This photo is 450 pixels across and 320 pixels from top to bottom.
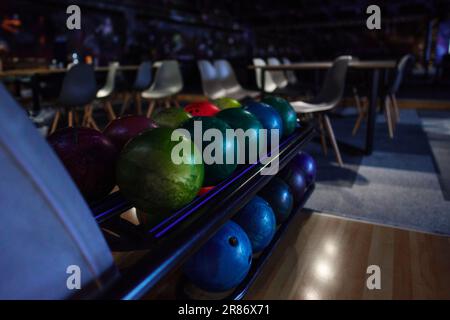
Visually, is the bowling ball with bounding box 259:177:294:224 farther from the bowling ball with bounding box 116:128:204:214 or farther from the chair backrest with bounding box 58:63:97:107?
the chair backrest with bounding box 58:63:97:107

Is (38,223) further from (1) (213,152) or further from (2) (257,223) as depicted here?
(2) (257,223)

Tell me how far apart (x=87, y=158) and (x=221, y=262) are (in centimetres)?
50

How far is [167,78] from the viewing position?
15.1 ft

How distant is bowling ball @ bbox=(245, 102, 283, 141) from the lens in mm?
1323

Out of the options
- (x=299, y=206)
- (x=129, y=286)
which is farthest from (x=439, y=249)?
(x=129, y=286)

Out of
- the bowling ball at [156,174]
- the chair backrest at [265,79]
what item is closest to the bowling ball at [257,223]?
the bowling ball at [156,174]

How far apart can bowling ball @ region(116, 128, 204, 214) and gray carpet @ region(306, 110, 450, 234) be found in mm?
1270

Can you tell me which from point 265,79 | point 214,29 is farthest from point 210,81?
point 214,29

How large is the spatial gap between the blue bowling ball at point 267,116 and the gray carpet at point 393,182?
77cm

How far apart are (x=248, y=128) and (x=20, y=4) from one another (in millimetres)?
8730

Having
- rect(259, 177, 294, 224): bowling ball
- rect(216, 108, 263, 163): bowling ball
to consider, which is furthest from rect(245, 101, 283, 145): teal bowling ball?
rect(259, 177, 294, 224): bowling ball

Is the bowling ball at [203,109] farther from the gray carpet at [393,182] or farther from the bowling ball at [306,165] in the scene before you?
the gray carpet at [393,182]
